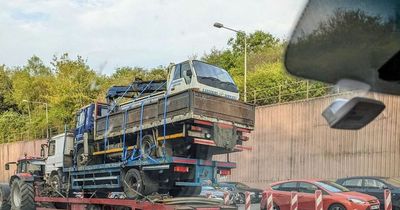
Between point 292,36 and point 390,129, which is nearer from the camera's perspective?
point 292,36

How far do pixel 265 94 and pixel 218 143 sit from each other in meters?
16.8

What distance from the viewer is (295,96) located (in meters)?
26.2

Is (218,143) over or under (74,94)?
under

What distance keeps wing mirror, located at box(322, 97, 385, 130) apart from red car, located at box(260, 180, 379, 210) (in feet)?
44.6

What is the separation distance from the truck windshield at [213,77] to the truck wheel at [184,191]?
225 centimetres

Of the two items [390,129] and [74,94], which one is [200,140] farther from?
[74,94]

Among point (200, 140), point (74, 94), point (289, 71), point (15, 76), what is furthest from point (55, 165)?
point (15, 76)

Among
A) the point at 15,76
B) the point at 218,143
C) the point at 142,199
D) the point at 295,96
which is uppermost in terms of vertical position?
the point at 15,76

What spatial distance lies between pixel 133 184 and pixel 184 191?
1104mm

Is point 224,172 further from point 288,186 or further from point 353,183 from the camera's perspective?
point 353,183

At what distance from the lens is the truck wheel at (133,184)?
11703mm

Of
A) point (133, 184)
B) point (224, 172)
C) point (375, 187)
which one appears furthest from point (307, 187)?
point (133, 184)

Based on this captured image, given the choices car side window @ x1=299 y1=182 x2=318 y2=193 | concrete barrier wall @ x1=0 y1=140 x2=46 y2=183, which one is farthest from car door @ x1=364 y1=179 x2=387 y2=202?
concrete barrier wall @ x1=0 y1=140 x2=46 y2=183

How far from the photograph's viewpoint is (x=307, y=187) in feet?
56.6
